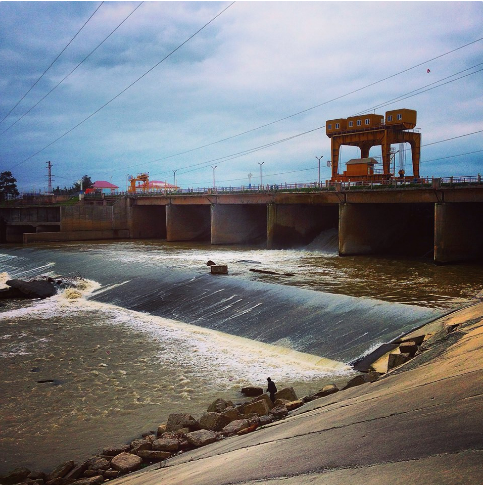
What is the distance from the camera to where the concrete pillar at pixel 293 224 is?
46531mm

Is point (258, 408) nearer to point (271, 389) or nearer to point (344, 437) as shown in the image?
point (271, 389)

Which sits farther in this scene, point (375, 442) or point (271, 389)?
point (271, 389)

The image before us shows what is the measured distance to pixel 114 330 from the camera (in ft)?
72.0

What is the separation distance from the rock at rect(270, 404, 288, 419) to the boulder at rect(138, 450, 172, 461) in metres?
2.34

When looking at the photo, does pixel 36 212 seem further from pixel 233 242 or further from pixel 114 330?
pixel 114 330

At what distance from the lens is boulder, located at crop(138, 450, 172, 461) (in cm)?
1015

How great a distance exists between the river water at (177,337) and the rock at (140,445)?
967mm

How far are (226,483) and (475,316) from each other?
34.4 ft

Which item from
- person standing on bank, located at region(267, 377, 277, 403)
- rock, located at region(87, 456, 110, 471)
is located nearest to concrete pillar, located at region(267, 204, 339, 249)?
person standing on bank, located at region(267, 377, 277, 403)

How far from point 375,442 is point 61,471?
622 cm

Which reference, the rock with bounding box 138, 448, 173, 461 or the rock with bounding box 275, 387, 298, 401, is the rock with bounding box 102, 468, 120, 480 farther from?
the rock with bounding box 275, 387, 298, 401

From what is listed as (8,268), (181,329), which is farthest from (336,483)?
(8,268)

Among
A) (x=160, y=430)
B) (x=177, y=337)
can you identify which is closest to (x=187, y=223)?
(x=177, y=337)

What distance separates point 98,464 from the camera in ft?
33.2
